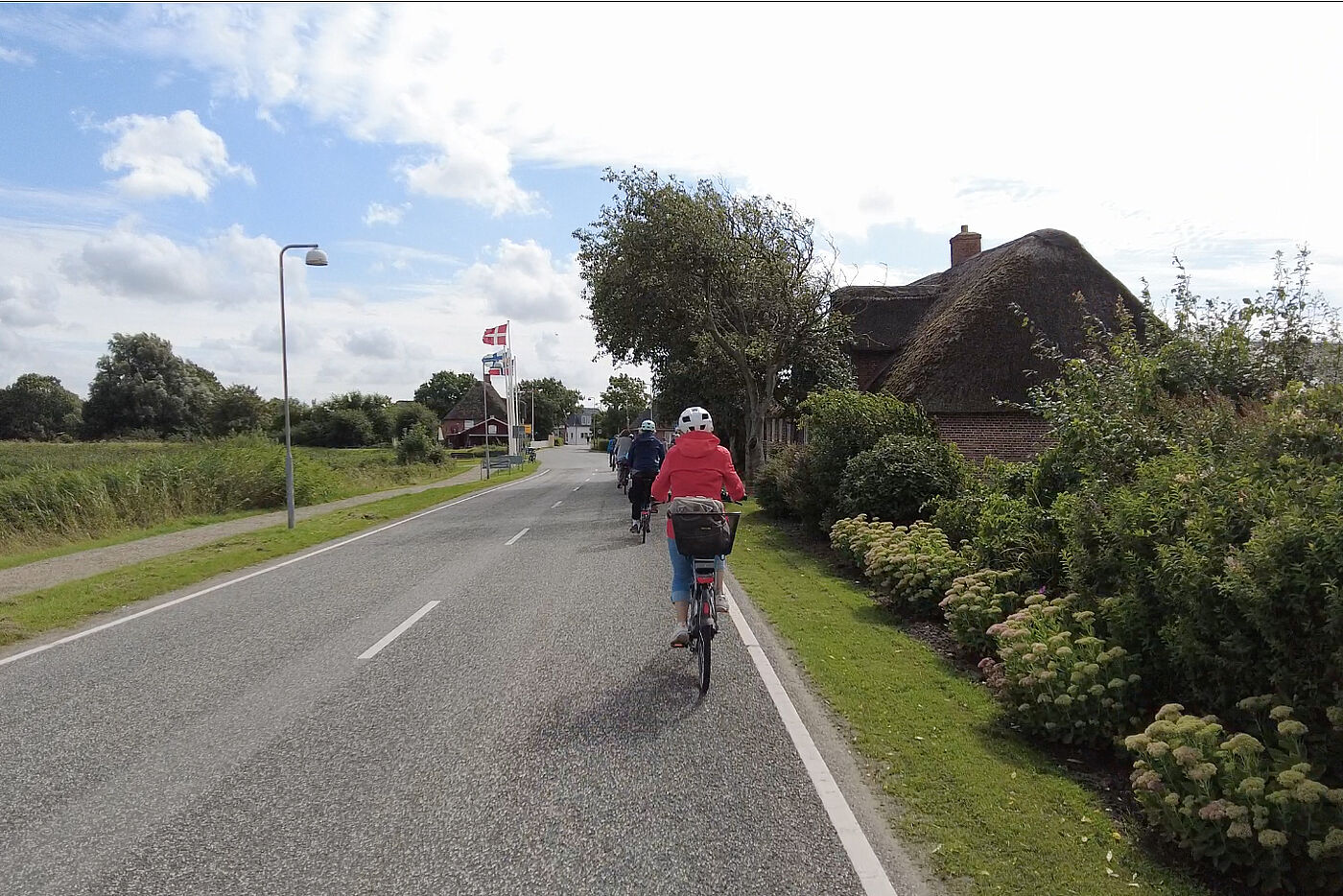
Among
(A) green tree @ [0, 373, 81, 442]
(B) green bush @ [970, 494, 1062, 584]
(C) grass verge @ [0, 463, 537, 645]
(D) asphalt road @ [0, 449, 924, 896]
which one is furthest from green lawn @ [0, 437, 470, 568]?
(A) green tree @ [0, 373, 81, 442]

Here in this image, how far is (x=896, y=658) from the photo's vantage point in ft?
21.9

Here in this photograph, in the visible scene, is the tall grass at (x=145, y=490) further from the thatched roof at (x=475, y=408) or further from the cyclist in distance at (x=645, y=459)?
the thatched roof at (x=475, y=408)

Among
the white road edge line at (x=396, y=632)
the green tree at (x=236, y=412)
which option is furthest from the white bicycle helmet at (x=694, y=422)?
the green tree at (x=236, y=412)

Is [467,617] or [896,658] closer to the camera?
[896,658]

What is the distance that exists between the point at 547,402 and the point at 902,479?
4751 inches

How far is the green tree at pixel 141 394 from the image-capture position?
66.7 meters

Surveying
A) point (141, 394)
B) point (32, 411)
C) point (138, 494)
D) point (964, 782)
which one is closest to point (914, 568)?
point (964, 782)

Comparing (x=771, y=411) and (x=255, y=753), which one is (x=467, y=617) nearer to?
(x=255, y=753)

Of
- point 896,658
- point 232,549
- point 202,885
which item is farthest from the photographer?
point 232,549

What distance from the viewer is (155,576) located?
39.8ft

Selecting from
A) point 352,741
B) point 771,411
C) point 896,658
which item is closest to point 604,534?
point 896,658

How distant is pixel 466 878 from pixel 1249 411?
260 inches

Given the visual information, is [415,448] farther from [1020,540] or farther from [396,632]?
[1020,540]

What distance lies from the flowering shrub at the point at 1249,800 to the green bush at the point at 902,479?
752 cm
